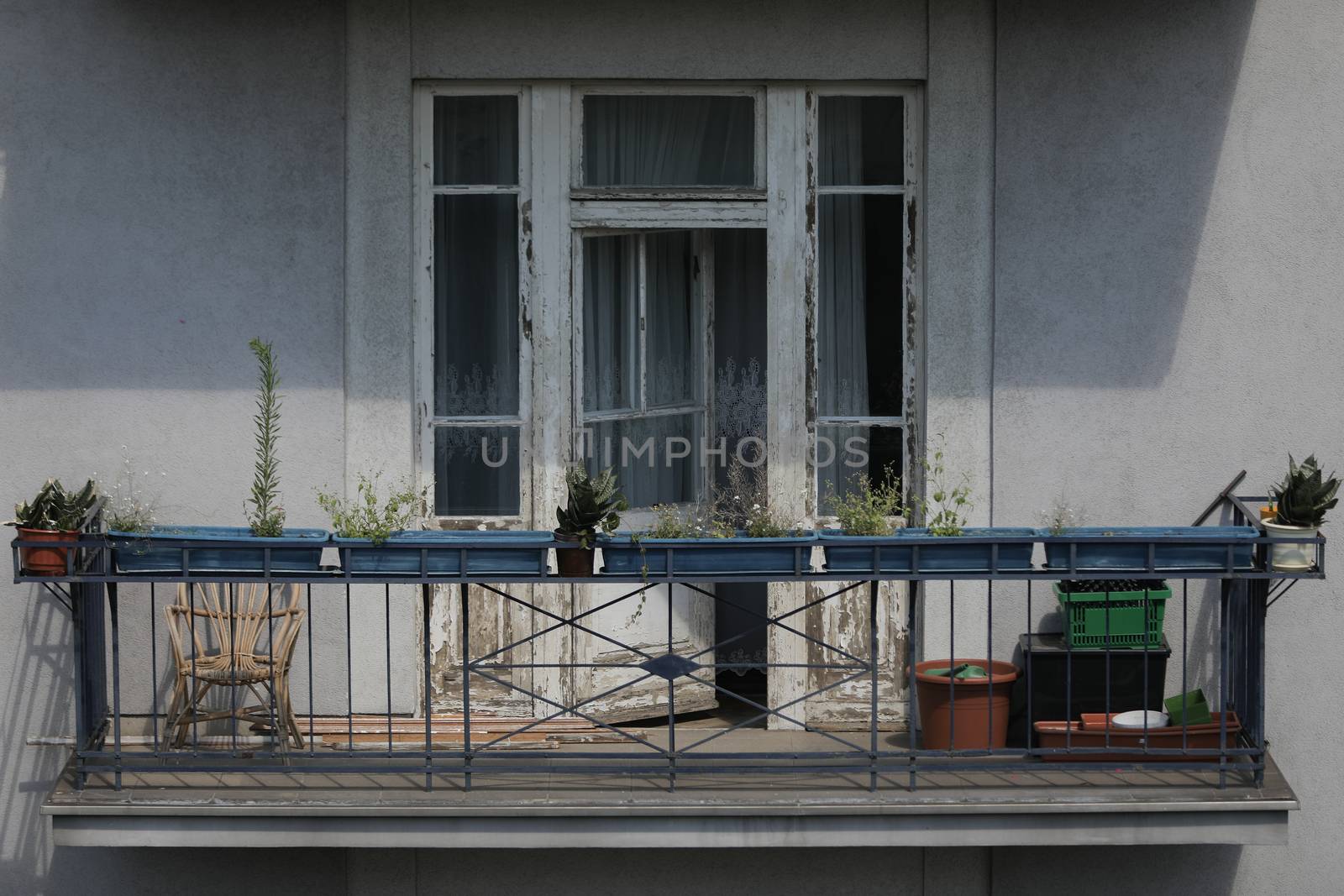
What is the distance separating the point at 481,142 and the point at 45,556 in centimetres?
250

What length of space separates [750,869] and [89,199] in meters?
3.94

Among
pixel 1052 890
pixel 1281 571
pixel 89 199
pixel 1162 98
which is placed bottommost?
pixel 1052 890

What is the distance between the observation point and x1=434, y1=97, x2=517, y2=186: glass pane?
285 inches

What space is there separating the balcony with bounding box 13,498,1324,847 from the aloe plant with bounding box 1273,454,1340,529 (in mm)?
168

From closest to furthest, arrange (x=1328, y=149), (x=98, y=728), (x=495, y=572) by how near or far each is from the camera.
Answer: (x=495, y=572) → (x=98, y=728) → (x=1328, y=149)

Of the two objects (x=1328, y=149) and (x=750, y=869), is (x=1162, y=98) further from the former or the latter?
(x=750, y=869)

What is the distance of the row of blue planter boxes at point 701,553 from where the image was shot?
5992 mm

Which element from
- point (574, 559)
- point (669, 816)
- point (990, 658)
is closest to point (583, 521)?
point (574, 559)

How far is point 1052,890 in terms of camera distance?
7.12 meters

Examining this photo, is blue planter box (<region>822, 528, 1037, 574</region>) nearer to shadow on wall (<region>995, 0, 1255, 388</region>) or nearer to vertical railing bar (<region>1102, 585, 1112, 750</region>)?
vertical railing bar (<region>1102, 585, 1112, 750</region>)

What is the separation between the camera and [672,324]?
7.55 meters

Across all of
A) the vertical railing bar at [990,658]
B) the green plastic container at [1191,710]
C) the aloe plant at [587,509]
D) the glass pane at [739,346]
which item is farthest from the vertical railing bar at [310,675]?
the green plastic container at [1191,710]

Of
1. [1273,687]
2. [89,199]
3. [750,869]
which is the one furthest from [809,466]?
[89,199]

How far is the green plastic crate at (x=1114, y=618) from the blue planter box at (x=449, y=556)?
7.23 ft
